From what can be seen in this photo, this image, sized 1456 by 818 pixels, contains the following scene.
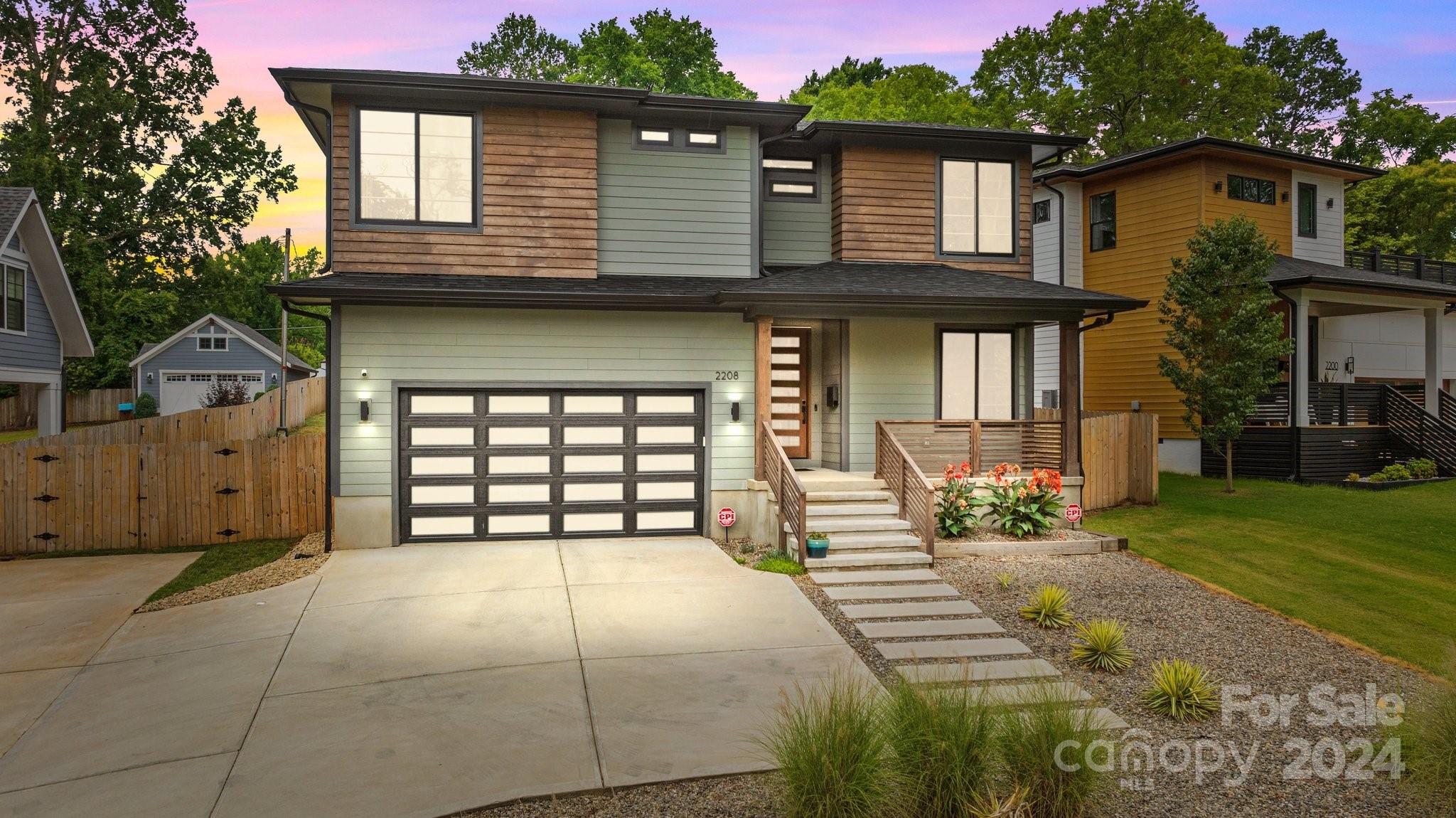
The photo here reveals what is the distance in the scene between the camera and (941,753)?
13.9ft

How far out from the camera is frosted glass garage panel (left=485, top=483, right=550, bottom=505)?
11.6 meters

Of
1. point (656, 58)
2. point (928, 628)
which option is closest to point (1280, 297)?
point (928, 628)

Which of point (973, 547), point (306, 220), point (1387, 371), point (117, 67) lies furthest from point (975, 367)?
point (306, 220)

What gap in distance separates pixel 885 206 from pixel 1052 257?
870 cm

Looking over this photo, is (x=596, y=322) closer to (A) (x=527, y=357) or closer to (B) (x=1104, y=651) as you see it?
(A) (x=527, y=357)

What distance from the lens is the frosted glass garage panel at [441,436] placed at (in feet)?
37.3

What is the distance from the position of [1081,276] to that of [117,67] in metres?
30.3

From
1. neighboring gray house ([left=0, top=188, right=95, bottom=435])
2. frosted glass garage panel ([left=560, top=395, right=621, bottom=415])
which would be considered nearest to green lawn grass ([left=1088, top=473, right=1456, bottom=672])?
frosted glass garage panel ([left=560, top=395, right=621, bottom=415])

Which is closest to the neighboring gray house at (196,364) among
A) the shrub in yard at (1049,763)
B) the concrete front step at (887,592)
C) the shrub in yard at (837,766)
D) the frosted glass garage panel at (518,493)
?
the frosted glass garage panel at (518,493)

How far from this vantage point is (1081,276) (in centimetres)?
2030

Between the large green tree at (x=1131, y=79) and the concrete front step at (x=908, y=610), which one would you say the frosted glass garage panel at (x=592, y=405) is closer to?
the concrete front step at (x=908, y=610)

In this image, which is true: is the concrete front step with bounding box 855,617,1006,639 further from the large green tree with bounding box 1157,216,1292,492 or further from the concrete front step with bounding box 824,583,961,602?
the large green tree with bounding box 1157,216,1292,492

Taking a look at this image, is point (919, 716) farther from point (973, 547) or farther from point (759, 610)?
point (973, 547)

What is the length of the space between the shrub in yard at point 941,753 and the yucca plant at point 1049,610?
3664 mm
